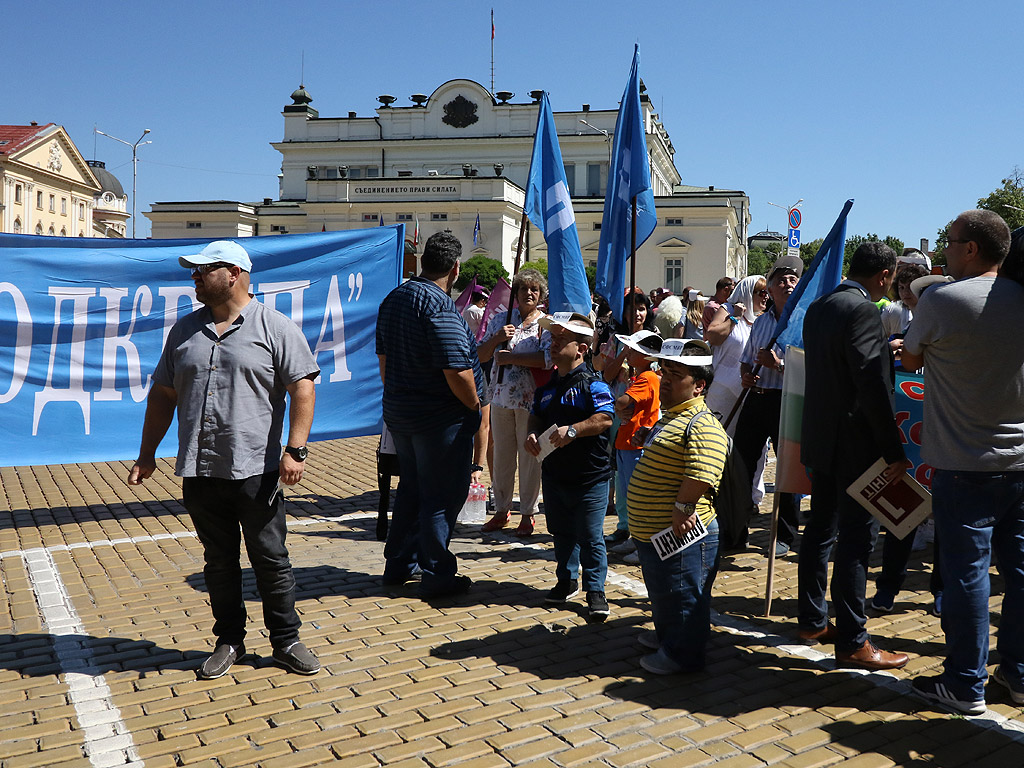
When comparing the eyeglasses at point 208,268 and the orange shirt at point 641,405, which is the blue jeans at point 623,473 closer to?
the orange shirt at point 641,405

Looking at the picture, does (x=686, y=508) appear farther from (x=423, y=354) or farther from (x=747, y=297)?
(x=747, y=297)

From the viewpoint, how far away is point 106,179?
441 ft

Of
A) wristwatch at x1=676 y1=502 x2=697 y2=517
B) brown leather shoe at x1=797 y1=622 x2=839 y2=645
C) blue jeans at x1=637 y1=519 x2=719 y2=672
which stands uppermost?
wristwatch at x1=676 y1=502 x2=697 y2=517

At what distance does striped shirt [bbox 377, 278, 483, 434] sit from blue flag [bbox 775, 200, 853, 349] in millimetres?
2150

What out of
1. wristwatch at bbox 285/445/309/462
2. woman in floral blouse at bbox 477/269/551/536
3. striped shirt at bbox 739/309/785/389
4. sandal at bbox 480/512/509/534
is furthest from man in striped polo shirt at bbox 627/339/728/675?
sandal at bbox 480/512/509/534

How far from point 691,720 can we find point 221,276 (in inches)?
116

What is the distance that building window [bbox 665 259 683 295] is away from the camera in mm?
71500

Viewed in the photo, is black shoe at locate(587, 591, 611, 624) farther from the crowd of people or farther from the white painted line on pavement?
the white painted line on pavement

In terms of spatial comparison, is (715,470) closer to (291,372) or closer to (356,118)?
(291,372)

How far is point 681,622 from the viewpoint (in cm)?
428

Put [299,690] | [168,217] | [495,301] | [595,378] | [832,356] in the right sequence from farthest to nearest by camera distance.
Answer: [168,217] < [495,301] < [595,378] < [832,356] < [299,690]

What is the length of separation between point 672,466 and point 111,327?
5641mm

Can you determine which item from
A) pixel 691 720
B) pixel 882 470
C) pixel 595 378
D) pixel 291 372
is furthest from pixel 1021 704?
pixel 291 372

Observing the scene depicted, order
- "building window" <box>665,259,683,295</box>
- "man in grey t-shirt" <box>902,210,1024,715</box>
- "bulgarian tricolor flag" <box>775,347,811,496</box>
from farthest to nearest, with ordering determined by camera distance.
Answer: "building window" <box>665,259,683,295</box>
"bulgarian tricolor flag" <box>775,347,811,496</box>
"man in grey t-shirt" <box>902,210,1024,715</box>
